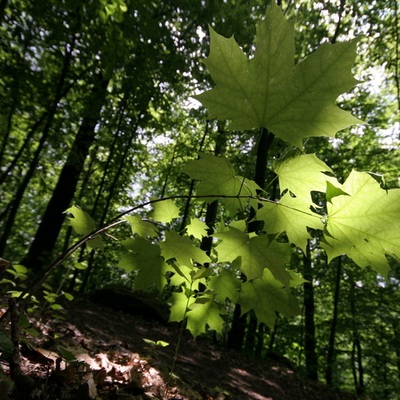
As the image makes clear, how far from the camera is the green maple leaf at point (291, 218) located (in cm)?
88

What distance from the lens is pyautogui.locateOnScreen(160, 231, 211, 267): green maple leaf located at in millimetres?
1041

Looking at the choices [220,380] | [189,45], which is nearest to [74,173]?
[189,45]

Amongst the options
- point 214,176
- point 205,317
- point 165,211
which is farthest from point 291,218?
point 205,317

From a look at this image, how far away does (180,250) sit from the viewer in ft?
3.44

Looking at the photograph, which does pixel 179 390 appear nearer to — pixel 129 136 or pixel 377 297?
pixel 129 136

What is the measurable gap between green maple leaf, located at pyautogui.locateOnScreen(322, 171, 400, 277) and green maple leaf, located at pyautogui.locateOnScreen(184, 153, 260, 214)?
25 cm

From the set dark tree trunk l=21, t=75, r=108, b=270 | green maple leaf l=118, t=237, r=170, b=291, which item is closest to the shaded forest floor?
green maple leaf l=118, t=237, r=170, b=291

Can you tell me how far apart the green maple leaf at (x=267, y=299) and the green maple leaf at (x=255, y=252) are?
20cm

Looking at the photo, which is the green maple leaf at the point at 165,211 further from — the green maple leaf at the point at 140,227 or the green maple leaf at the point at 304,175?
the green maple leaf at the point at 304,175

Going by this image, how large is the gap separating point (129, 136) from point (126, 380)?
847 centimetres

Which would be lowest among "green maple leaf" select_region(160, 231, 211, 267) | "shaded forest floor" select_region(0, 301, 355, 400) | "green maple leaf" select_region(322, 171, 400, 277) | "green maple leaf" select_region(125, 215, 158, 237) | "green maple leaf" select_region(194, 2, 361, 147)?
"shaded forest floor" select_region(0, 301, 355, 400)

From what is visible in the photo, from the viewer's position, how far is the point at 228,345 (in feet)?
28.7

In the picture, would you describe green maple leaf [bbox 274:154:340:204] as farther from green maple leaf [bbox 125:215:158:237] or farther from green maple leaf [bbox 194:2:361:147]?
green maple leaf [bbox 125:215:158:237]

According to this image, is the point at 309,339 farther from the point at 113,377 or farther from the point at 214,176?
the point at 214,176
